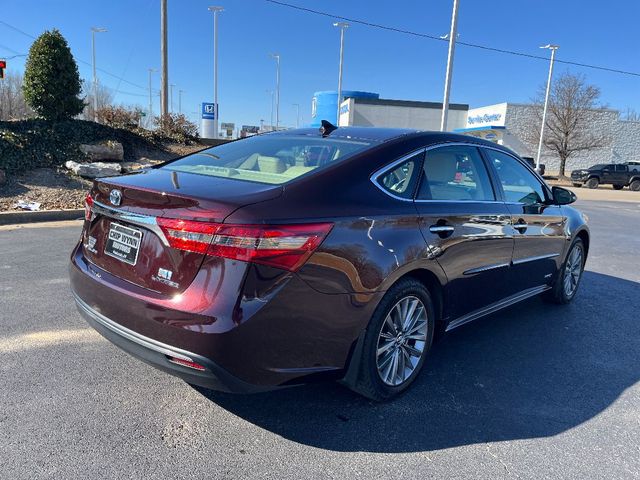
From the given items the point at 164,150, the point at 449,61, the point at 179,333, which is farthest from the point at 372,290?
the point at 449,61

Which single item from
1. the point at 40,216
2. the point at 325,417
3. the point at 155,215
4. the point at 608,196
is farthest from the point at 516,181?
the point at 608,196

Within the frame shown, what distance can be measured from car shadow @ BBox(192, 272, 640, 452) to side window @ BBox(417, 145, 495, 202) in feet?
4.15

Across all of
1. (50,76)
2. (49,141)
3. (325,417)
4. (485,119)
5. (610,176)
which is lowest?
(325,417)

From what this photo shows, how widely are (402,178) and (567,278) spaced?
3068mm

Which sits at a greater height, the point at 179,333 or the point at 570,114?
the point at 570,114

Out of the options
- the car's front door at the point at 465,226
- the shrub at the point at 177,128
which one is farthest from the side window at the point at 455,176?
the shrub at the point at 177,128

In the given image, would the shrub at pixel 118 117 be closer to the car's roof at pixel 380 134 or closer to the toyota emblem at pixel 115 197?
the car's roof at pixel 380 134

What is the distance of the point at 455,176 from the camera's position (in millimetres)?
3635

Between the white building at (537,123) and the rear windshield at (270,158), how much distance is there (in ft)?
134

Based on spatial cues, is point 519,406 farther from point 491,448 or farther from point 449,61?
point 449,61

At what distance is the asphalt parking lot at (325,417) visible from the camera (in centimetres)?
251

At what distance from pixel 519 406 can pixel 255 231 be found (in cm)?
210

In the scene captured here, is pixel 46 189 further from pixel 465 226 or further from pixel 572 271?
pixel 572 271

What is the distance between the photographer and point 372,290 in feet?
8.93
